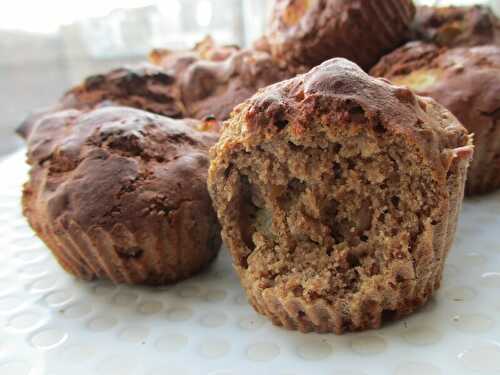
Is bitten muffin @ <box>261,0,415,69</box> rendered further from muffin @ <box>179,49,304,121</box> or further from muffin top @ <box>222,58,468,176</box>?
muffin top @ <box>222,58,468,176</box>

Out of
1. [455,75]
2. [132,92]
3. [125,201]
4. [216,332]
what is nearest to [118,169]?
[125,201]

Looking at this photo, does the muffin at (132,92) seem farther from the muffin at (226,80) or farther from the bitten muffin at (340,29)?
the bitten muffin at (340,29)

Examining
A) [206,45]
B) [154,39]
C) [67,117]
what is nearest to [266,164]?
[67,117]

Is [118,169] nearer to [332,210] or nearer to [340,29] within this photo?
[332,210]

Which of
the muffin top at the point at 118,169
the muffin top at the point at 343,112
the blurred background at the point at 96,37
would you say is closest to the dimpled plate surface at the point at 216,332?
the muffin top at the point at 118,169

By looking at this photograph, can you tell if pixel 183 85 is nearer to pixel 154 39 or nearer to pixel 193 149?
pixel 193 149
